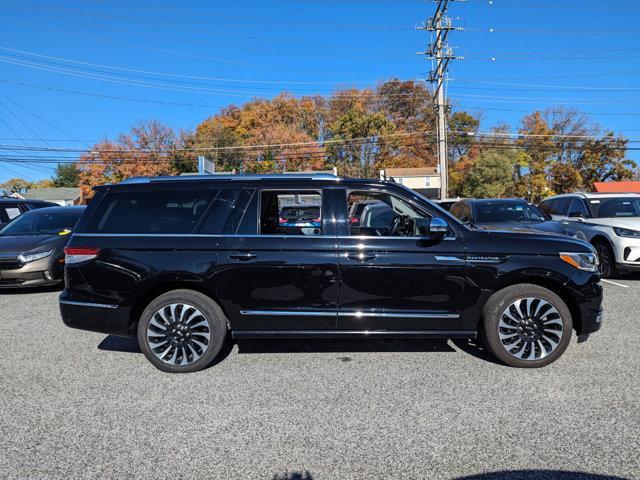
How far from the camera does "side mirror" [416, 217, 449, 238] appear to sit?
4.07m

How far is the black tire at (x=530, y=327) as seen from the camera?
420 cm

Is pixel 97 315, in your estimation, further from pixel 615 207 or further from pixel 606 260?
pixel 615 207

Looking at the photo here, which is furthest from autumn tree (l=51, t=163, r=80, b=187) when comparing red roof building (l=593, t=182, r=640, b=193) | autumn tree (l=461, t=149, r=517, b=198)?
red roof building (l=593, t=182, r=640, b=193)

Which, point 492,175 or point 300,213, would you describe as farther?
point 492,175

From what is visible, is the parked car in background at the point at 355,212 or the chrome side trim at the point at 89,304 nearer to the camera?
the chrome side trim at the point at 89,304

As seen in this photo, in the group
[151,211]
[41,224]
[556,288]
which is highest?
[151,211]

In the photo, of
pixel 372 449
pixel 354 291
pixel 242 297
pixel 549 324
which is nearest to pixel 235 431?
pixel 372 449

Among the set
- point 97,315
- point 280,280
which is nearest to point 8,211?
point 97,315

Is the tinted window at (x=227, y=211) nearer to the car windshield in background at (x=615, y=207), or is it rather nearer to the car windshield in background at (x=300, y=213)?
the car windshield in background at (x=300, y=213)

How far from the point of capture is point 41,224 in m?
9.01

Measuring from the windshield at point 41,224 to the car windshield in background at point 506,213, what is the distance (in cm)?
869

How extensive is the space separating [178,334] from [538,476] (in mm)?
3206

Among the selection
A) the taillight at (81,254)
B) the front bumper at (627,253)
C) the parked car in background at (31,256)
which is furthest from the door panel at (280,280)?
the front bumper at (627,253)

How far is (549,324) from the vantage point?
4211 millimetres
